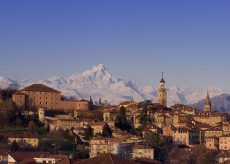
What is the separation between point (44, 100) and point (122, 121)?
14.6m

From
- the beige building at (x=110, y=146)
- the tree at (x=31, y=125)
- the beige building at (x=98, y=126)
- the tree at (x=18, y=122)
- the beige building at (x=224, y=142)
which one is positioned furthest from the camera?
the tree at (x=18, y=122)

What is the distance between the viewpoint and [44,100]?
3115 inches

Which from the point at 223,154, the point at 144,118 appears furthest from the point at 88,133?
the point at 223,154

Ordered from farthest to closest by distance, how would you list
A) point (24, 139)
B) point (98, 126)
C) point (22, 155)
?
1. point (98, 126)
2. point (24, 139)
3. point (22, 155)

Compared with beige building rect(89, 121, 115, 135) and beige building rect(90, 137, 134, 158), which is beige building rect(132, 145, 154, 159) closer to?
beige building rect(90, 137, 134, 158)

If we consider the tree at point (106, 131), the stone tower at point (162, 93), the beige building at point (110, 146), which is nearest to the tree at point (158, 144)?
the beige building at point (110, 146)

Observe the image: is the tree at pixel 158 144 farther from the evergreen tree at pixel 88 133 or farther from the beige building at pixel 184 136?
the evergreen tree at pixel 88 133

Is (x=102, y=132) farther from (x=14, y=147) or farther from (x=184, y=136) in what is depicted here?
(x=14, y=147)

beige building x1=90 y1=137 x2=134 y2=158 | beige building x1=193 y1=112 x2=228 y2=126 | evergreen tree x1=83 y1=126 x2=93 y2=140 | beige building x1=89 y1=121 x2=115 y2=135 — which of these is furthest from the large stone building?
beige building x1=90 y1=137 x2=134 y2=158

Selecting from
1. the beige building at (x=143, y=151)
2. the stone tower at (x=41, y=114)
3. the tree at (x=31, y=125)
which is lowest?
the beige building at (x=143, y=151)

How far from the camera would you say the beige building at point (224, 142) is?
62.7 m

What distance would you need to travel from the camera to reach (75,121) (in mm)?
67250

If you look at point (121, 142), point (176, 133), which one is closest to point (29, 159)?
point (121, 142)

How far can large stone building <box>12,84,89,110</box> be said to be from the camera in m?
77.0
